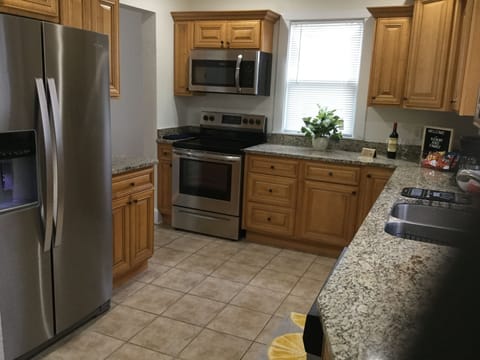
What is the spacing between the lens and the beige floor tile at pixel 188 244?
156 inches

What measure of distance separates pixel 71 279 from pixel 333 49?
3.14m

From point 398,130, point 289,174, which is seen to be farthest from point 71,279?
point 398,130

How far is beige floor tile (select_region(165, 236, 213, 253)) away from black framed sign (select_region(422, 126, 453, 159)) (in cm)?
215

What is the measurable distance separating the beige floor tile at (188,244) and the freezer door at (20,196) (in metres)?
1.80

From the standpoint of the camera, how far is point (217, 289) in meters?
3.18

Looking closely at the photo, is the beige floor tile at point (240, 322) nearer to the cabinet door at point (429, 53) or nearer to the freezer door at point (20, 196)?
the freezer door at point (20, 196)

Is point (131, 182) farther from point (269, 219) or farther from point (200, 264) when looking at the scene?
point (269, 219)

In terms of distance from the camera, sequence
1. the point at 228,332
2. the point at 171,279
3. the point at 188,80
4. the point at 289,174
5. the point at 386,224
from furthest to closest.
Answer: the point at 188,80, the point at 289,174, the point at 171,279, the point at 228,332, the point at 386,224

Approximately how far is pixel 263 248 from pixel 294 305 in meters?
1.12

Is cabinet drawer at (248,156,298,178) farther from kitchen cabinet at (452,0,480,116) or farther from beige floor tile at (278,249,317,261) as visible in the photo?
kitchen cabinet at (452,0,480,116)

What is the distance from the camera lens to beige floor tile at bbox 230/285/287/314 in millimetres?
2945

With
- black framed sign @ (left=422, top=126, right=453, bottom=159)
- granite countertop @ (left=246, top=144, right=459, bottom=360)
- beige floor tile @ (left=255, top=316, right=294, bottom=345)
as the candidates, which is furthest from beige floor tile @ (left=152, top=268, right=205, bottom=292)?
black framed sign @ (left=422, top=126, right=453, bottom=159)

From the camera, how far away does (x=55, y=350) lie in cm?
233

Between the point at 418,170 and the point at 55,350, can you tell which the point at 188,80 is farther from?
the point at 55,350
